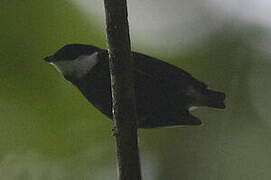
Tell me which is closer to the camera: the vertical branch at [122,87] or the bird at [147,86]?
the vertical branch at [122,87]

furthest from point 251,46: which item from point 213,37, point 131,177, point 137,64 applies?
point 131,177

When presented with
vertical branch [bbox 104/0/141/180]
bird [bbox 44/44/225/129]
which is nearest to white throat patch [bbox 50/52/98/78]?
bird [bbox 44/44/225/129]

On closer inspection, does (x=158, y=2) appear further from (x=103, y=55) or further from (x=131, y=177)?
(x=131, y=177)

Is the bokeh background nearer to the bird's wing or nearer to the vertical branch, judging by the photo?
the bird's wing

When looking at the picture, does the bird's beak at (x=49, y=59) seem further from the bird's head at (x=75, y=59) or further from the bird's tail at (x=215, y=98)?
the bird's tail at (x=215, y=98)

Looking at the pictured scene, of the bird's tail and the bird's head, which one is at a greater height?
the bird's head

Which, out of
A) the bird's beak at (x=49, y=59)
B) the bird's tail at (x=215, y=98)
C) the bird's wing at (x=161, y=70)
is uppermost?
the bird's beak at (x=49, y=59)

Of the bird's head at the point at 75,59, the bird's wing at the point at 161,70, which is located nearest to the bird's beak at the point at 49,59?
the bird's head at the point at 75,59
